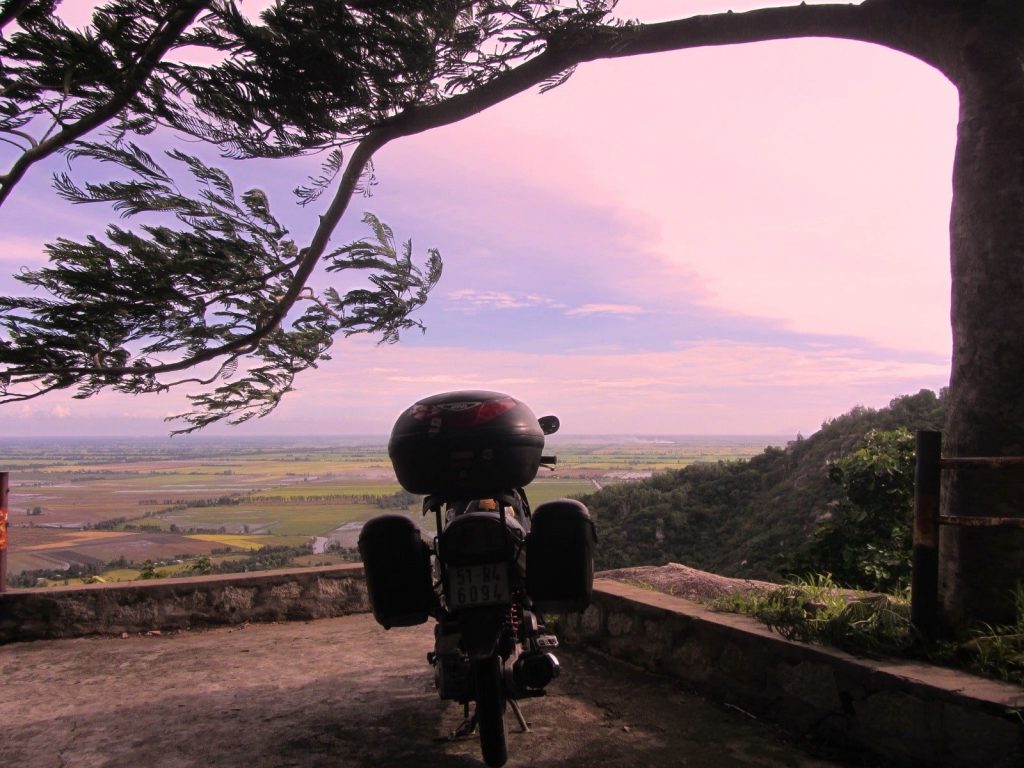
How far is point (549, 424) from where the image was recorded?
3691 mm

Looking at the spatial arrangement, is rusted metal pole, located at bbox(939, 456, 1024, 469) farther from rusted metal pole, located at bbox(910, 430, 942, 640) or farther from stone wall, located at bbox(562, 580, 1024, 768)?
stone wall, located at bbox(562, 580, 1024, 768)

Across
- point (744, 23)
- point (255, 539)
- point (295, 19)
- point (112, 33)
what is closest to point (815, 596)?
point (744, 23)

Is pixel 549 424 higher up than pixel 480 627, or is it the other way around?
pixel 549 424

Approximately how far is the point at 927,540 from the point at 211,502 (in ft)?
57.6

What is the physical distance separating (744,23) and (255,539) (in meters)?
9.50

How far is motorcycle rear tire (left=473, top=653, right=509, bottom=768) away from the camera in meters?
2.90

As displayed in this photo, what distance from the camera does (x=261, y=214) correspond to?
501 centimetres

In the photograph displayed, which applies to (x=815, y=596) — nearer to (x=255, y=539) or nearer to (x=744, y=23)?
(x=744, y=23)

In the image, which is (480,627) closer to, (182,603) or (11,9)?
(11,9)

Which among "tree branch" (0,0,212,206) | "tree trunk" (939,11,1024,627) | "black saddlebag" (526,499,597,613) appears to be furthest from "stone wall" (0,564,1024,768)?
"tree branch" (0,0,212,206)

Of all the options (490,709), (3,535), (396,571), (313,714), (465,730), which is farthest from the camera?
(3,535)

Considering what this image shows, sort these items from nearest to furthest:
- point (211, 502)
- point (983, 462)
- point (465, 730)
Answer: point (983, 462) → point (465, 730) → point (211, 502)

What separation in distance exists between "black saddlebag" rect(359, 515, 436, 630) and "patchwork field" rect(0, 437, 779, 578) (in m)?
0.29

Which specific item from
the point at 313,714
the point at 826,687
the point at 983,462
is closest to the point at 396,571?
the point at 313,714
